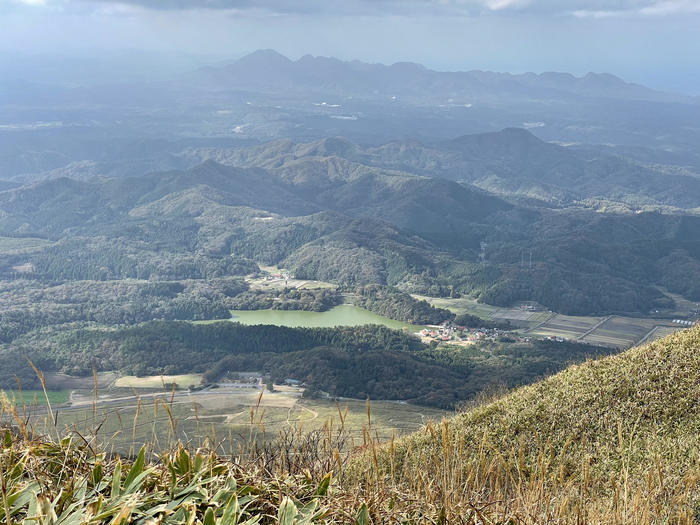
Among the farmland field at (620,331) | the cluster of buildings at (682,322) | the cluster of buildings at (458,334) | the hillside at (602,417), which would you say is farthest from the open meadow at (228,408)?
the cluster of buildings at (682,322)

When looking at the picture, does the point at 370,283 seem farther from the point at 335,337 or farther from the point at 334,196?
the point at 334,196

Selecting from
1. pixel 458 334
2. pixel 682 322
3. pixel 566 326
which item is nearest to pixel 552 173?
pixel 682 322

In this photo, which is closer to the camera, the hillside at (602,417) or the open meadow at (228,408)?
the hillside at (602,417)

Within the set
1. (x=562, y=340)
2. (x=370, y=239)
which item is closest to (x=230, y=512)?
(x=562, y=340)

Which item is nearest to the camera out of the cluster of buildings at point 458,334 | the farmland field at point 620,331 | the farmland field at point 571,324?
the farmland field at point 620,331

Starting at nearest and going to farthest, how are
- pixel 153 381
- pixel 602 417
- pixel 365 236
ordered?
pixel 602 417 → pixel 153 381 → pixel 365 236

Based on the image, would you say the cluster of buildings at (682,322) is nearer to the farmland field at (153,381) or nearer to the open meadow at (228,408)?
the open meadow at (228,408)

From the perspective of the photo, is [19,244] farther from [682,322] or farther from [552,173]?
[552,173]

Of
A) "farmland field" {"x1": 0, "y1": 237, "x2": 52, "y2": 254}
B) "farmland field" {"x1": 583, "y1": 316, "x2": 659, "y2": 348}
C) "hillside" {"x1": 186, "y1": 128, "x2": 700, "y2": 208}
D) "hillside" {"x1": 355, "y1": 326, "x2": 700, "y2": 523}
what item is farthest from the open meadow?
"hillside" {"x1": 186, "y1": 128, "x2": 700, "y2": 208}
